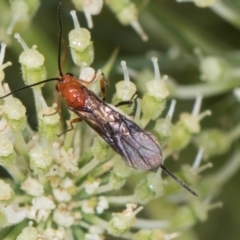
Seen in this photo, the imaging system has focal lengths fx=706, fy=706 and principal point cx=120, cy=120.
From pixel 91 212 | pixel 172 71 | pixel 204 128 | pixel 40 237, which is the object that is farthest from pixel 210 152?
pixel 40 237

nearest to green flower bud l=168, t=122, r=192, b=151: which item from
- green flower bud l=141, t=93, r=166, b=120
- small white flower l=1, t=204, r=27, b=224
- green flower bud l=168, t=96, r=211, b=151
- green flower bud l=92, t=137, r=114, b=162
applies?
green flower bud l=168, t=96, r=211, b=151

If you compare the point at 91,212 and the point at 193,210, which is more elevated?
the point at 91,212

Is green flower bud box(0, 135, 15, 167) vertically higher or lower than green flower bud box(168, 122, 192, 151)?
higher

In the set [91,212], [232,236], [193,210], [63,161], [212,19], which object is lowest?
[232,236]

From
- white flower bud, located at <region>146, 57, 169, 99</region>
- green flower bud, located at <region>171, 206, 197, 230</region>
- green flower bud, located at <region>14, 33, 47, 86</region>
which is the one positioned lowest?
green flower bud, located at <region>171, 206, 197, 230</region>

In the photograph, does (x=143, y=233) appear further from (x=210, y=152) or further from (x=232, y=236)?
(x=232, y=236)

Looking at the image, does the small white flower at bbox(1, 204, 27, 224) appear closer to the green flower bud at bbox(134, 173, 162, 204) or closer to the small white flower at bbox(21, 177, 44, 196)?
the small white flower at bbox(21, 177, 44, 196)
